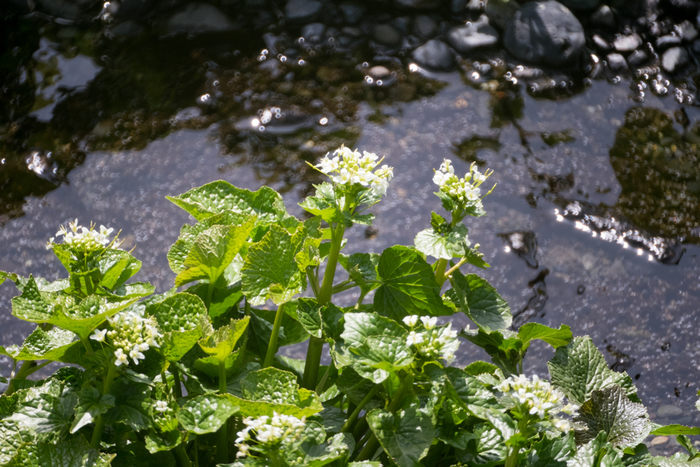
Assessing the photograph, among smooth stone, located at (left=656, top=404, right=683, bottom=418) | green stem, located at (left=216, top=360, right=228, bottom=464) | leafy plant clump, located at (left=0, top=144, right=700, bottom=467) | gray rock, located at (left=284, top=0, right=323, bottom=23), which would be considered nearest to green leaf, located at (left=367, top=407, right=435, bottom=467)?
leafy plant clump, located at (left=0, top=144, right=700, bottom=467)

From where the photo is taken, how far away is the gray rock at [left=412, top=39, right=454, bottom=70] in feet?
9.20

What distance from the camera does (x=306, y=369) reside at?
1014 millimetres

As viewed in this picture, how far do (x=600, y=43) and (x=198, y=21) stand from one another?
6.13 ft

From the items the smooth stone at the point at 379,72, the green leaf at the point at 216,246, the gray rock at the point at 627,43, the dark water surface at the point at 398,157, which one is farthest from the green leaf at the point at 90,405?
the gray rock at the point at 627,43

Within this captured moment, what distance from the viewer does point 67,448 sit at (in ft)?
2.53

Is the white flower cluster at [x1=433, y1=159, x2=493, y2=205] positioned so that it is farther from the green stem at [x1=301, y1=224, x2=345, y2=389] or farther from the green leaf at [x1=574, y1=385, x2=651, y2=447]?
the green leaf at [x1=574, y1=385, x2=651, y2=447]

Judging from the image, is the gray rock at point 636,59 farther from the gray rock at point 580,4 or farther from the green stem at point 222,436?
the green stem at point 222,436

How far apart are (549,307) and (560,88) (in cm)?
113

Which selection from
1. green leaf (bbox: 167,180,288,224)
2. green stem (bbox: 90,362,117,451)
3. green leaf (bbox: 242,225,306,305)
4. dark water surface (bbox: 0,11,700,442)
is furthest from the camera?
dark water surface (bbox: 0,11,700,442)

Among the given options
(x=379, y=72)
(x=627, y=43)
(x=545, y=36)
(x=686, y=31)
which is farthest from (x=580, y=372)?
(x=686, y=31)

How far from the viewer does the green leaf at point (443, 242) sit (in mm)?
875

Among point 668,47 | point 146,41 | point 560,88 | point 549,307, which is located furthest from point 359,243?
point 668,47

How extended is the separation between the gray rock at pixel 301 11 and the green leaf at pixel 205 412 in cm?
244

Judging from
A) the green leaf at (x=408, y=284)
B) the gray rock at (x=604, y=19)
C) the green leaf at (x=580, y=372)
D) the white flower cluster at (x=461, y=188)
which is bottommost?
the gray rock at (x=604, y=19)
